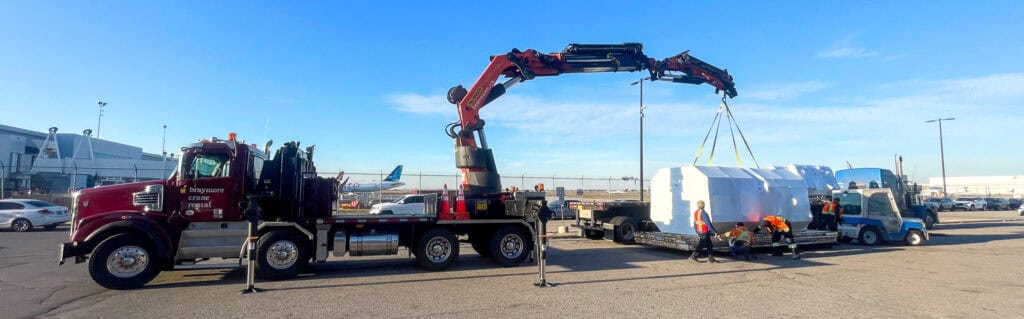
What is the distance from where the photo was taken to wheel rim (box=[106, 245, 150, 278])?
8484 mm

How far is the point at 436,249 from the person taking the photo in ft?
34.8

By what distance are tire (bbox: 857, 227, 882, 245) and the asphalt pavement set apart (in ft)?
11.4

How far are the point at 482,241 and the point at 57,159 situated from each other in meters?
71.8

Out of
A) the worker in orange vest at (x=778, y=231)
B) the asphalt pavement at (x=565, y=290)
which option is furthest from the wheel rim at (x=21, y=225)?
the worker in orange vest at (x=778, y=231)

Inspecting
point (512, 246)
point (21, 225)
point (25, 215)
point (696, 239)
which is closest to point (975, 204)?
point (696, 239)

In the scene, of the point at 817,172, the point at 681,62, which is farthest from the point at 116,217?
the point at 817,172

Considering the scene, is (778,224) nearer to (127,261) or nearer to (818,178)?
(818,178)

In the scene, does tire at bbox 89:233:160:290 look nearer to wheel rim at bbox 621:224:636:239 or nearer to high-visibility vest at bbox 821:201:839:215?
wheel rim at bbox 621:224:636:239

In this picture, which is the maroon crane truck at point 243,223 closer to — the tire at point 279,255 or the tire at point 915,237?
the tire at point 279,255

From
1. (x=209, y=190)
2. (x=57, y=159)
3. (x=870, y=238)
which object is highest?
(x=57, y=159)

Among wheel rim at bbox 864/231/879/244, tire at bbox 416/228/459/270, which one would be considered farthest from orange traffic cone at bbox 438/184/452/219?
wheel rim at bbox 864/231/879/244

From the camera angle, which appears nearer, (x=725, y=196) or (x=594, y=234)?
(x=725, y=196)

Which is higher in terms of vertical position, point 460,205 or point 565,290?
point 460,205

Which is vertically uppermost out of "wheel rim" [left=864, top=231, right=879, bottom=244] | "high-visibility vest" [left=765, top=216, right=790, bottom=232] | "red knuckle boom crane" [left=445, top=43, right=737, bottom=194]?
"red knuckle boom crane" [left=445, top=43, right=737, bottom=194]
